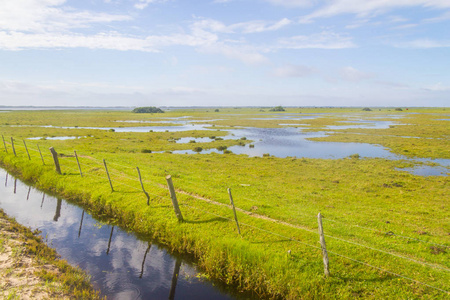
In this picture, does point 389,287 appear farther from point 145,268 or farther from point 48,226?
point 48,226

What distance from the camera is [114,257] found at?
51.5 feet

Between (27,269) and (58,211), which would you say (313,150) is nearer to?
(58,211)

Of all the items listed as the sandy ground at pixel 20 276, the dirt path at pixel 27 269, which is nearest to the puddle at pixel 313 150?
the dirt path at pixel 27 269

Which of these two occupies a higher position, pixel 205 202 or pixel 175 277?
pixel 205 202

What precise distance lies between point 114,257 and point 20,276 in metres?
4.98

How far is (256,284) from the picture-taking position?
486 inches

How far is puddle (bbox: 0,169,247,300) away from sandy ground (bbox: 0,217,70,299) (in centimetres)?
232

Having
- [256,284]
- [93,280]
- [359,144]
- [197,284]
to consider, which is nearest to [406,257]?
[256,284]

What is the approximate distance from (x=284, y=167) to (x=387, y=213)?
774 inches

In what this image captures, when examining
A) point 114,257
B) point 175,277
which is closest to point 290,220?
point 175,277

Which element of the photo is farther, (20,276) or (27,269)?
(27,269)

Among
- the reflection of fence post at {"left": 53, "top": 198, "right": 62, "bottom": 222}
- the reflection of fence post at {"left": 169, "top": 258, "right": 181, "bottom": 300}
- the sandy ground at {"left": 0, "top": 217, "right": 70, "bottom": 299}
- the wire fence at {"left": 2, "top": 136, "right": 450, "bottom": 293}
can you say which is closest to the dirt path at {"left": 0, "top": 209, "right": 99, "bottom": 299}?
the sandy ground at {"left": 0, "top": 217, "right": 70, "bottom": 299}

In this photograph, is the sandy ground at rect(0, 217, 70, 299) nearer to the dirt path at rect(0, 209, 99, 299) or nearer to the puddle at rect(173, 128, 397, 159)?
the dirt path at rect(0, 209, 99, 299)

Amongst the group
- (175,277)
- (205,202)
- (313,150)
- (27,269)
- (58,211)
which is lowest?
(175,277)
